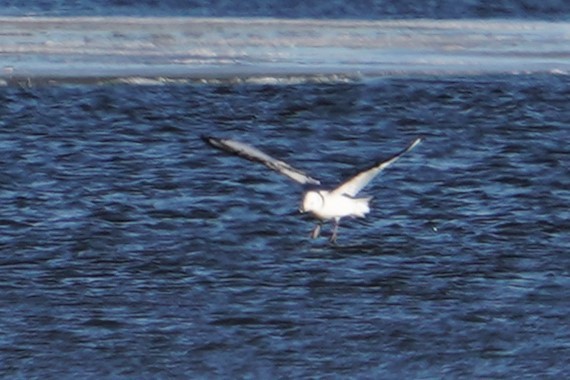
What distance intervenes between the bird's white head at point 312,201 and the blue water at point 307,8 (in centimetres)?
825

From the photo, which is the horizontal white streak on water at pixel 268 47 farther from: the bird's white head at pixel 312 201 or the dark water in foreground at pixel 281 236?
the bird's white head at pixel 312 201

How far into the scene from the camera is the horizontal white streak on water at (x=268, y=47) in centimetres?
1371

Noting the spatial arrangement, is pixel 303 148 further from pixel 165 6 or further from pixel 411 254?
pixel 165 6

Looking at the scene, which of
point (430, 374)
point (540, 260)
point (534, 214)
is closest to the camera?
point (430, 374)

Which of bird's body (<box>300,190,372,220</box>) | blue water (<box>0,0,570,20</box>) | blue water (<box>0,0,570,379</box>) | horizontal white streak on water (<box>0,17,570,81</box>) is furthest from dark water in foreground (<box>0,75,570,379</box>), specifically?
blue water (<box>0,0,570,20</box>)

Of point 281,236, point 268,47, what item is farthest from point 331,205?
point 268,47

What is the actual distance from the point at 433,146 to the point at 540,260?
2385mm

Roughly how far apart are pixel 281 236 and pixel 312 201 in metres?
2.21

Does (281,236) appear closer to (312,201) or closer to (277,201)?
(277,201)

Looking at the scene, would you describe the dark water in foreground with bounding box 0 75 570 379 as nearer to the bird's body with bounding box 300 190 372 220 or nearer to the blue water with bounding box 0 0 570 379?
the blue water with bounding box 0 0 570 379

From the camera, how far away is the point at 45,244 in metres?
9.92

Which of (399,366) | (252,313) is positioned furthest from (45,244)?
(399,366)

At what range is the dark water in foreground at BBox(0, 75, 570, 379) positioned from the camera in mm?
8406

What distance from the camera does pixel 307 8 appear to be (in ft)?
54.5
